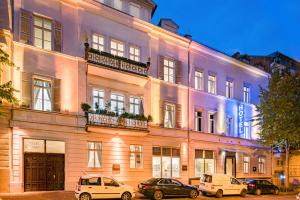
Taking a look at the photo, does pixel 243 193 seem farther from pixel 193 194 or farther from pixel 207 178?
pixel 193 194

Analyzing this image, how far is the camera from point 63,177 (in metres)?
27.1

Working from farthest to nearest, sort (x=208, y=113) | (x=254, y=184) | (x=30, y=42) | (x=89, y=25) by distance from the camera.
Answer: (x=208, y=113) < (x=254, y=184) < (x=89, y=25) < (x=30, y=42)

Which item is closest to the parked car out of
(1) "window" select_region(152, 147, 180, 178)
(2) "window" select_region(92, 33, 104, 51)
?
(1) "window" select_region(152, 147, 180, 178)

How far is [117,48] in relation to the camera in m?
31.8

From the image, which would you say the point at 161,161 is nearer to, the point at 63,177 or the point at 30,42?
the point at 63,177

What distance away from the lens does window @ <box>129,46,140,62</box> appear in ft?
107

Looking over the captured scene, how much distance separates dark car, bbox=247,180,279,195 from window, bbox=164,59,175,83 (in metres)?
10.9

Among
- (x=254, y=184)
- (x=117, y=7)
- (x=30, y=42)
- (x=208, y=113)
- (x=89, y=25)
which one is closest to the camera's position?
(x=30, y=42)

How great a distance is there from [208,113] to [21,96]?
64.2 ft

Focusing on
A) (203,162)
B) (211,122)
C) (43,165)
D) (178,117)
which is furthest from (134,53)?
(203,162)

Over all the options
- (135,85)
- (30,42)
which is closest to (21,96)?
(30,42)

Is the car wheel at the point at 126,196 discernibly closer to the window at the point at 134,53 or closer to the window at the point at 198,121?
the window at the point at 134,53

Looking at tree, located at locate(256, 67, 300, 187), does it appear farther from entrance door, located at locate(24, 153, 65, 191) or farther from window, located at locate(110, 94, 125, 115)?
entrance door, located at locate(24, 153, 65, 191)

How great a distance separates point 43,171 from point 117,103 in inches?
314
